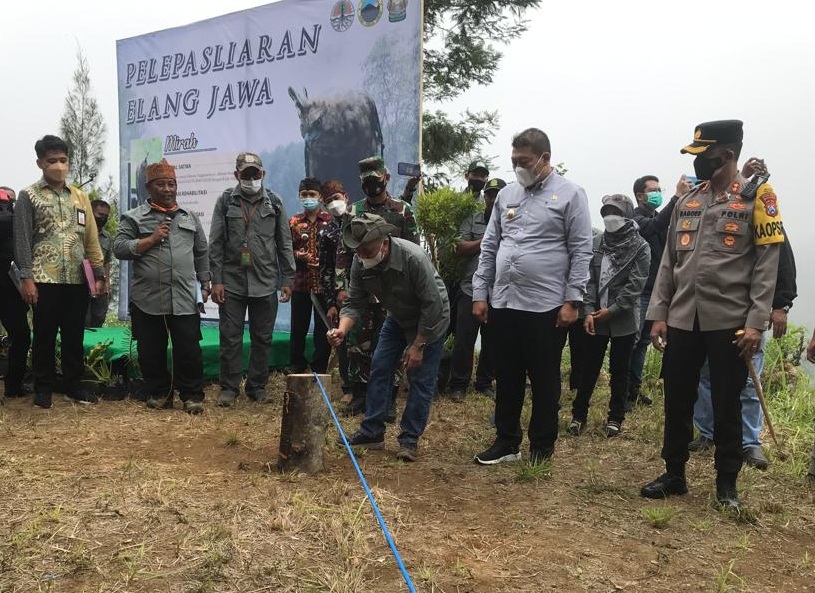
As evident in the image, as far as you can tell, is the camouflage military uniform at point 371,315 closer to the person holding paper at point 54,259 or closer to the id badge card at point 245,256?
the id badge card at point 245,256

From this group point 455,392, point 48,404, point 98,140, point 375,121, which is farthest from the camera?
point 98,140

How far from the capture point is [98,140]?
55.0ft

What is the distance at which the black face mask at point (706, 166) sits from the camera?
338cm

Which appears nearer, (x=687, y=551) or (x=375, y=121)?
(x=687, y=551)

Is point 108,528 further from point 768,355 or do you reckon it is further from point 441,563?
point 768,355

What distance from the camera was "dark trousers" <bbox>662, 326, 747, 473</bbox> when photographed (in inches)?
132

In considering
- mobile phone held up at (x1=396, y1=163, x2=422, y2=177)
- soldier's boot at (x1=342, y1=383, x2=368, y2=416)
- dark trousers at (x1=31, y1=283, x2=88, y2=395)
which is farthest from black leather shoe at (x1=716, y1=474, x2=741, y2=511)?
dark trousers at (x1=31, y1=283, x2=88, y2=395)

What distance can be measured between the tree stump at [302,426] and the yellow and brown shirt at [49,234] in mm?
2324

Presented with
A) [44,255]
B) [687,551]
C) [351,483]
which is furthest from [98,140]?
[687,551]

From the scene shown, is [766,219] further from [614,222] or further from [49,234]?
[49,234]

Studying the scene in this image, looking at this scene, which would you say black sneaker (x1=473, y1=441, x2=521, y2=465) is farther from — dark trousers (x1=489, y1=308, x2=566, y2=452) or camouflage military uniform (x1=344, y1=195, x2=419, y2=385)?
camouflage military uniform (x1=344, y1=195, x2=419, y2=385)

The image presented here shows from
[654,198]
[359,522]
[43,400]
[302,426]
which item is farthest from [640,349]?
[43,400]

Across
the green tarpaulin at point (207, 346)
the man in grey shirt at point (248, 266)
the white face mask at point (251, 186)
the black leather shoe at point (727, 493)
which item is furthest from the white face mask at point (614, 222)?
the green tarpaulin at point (207, 346)

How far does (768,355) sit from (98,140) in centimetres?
1515
